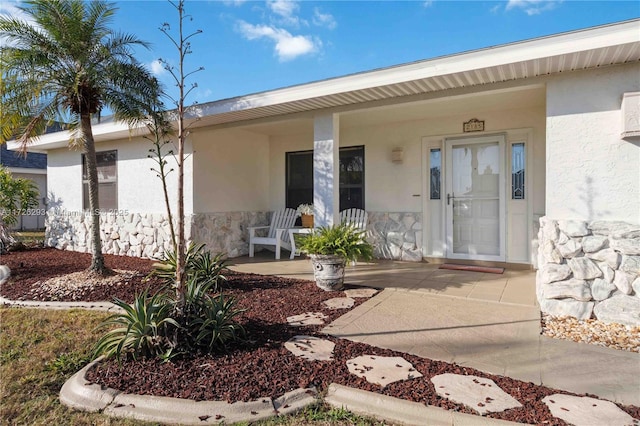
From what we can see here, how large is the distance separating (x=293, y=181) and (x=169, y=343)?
5.48 m

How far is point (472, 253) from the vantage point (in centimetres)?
598

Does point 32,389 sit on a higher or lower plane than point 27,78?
lower

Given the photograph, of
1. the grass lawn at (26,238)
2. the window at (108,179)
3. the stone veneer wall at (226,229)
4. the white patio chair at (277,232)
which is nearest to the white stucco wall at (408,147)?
the white patio chair at (277,232)

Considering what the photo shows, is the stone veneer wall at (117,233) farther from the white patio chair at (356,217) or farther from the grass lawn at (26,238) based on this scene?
the white patio chair at (356,217)

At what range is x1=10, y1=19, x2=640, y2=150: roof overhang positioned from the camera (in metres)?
3.15

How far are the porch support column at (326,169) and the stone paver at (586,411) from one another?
138 inches

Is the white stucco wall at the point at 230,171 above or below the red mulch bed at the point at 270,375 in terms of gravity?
above

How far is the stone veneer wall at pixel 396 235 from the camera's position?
20.7 ft

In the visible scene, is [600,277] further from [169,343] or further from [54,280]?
[54,280]

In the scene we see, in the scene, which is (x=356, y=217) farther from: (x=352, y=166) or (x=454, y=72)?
(x=454, y=72)

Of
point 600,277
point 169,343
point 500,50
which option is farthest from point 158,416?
point 500,50

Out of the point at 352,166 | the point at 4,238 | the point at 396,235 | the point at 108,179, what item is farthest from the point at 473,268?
the point at 4,238

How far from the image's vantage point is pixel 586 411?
1938mm

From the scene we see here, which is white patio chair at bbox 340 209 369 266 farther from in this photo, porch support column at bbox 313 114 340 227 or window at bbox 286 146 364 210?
porch support column at bbox 313 114 340 227
